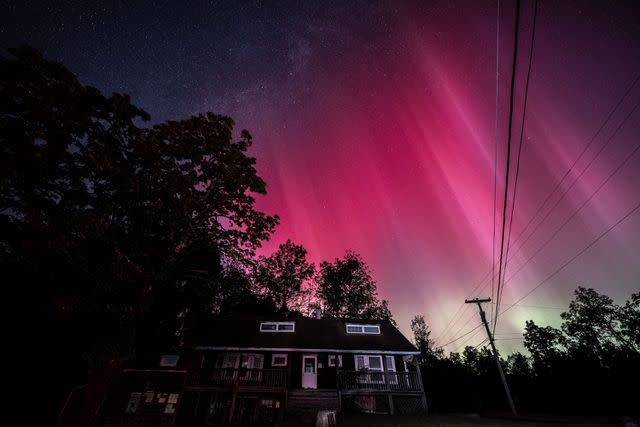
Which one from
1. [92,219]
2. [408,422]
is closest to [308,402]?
[408,422]

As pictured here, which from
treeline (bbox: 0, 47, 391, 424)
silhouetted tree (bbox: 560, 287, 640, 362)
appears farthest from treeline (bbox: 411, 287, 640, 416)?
treeline (bbox: 0, 47, 391, 424)

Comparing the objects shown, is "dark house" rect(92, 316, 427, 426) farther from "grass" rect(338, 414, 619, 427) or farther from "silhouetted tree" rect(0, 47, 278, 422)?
"silhouetted tree" rect(0, 47, 278, 422)

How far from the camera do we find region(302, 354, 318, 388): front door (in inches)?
792

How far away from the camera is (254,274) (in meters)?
14.4

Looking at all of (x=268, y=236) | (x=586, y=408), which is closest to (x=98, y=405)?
(x=268, y=236)

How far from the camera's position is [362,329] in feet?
78.4

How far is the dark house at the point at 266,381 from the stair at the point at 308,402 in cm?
5

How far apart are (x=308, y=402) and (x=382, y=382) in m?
5.94

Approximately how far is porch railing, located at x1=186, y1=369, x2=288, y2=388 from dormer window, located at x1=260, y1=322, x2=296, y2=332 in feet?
14.1

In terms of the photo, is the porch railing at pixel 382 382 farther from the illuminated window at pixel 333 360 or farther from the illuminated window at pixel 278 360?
the illuminated window at pixel 278 360

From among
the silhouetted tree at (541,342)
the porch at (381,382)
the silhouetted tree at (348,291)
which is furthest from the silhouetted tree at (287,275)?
the silhouetted tree at (541,342)

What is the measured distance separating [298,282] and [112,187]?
1348 inches

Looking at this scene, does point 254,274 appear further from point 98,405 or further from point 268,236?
point 98,405

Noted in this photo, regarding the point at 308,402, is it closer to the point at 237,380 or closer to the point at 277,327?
the point at 237,380
